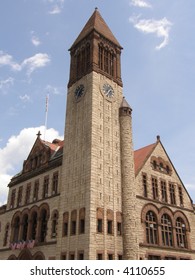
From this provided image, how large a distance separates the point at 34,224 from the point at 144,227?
50.7 ft

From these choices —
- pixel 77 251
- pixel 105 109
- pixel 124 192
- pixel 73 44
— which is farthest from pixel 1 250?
pixel 73 44

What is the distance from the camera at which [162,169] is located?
47094mm

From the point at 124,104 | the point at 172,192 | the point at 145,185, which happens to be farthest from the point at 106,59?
the point at 172,192

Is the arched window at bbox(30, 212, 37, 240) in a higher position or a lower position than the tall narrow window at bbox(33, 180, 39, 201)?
lower

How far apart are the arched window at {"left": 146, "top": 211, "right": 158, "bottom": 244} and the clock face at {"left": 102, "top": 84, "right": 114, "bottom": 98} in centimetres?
1712

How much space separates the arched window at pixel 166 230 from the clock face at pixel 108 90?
18413mm

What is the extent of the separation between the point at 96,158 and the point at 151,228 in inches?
458

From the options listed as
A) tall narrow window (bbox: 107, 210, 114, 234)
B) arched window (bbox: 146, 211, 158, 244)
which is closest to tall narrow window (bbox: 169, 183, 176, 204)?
arched window (bbox: 146, 211, 158, 244)

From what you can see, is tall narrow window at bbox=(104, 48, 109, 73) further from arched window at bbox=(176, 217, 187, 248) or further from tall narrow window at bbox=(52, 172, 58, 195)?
arched window at bbox=(176, 217, 187, 248)

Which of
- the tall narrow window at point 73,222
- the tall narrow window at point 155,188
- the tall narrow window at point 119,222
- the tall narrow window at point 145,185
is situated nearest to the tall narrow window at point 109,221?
the tall narrow window at point 119,222

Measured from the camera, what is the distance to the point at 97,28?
49312 millimetres

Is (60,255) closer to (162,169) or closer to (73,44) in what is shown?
(162,169)

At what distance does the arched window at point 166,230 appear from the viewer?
41.9 m

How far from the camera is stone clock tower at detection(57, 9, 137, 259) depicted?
35844mm
